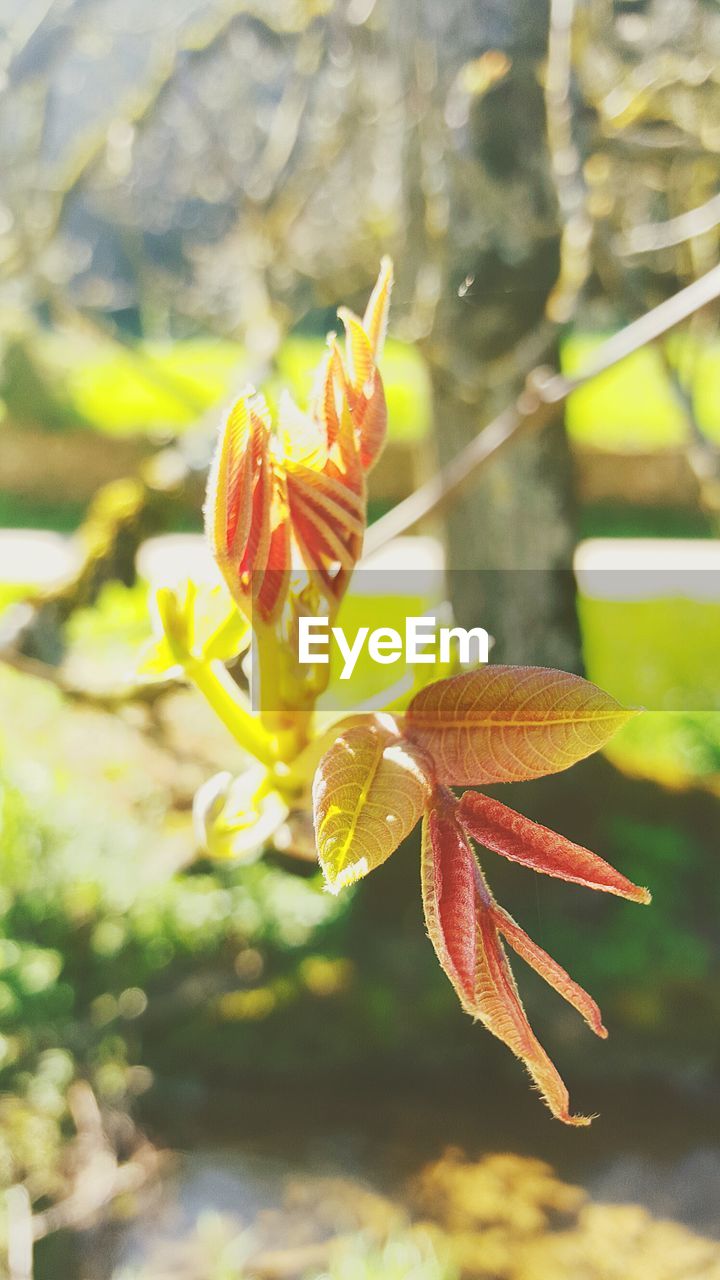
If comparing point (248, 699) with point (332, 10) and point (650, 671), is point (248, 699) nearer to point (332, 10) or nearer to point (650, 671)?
point (332, 10)

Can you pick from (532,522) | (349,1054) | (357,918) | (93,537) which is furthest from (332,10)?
(349,1054)

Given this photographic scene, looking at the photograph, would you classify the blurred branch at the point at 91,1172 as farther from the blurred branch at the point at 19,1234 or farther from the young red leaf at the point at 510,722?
the young red leaf at the point at 510,722

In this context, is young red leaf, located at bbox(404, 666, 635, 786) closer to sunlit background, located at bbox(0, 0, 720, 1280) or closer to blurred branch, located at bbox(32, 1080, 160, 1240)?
sunlit background, located at bbox(0, 0, 720, 1280)

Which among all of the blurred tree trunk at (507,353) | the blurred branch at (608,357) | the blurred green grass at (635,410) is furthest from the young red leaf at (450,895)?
the blurred green grass at (635,410)

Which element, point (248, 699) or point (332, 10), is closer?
point (248, 699)

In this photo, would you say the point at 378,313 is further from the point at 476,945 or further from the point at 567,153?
the point at 567,153

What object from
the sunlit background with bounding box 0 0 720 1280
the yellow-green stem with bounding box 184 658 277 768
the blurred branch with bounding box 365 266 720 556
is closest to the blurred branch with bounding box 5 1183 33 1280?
the sunlit background with bounding box 0 0 720 1280
